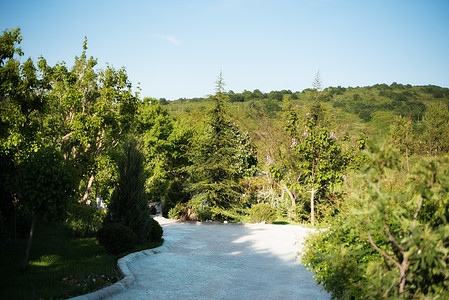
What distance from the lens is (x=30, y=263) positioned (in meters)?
6.92

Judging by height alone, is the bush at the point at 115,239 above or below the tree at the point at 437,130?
below

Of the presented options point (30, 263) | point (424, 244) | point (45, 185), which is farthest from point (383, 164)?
point (30, 263)

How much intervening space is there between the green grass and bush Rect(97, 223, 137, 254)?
0.26 meters

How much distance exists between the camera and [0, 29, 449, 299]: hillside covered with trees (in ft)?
10.3

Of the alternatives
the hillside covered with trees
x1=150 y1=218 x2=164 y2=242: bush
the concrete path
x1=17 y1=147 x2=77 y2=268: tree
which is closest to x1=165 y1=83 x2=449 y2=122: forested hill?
the hillside covered with trees

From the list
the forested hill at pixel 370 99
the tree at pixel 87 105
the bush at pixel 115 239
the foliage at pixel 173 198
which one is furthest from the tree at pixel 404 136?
the forested hill at pixel 370 99

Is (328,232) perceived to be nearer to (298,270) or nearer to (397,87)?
(298,270)

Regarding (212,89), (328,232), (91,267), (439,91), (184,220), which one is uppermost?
(439,91)

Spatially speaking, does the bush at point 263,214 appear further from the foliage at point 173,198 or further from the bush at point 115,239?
the bush at point 115,239

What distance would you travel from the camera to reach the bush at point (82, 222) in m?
10.9

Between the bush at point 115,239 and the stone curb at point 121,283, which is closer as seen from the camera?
the stone curb at point 121,283

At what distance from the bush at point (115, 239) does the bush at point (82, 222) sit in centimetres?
276

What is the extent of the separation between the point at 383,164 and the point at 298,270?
212 inches

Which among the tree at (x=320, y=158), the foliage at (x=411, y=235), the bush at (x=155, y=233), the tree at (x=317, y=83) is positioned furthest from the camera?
the tree at (x=317, y=83)
